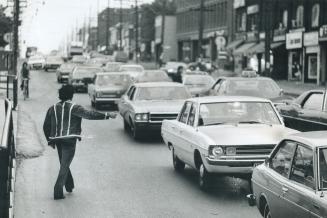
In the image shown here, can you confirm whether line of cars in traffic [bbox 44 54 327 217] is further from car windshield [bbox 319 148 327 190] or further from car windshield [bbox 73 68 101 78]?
car windshield [bbox 73 68 101 78]

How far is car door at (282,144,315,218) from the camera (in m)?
6.66

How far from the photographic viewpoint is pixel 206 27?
88000 millimetres

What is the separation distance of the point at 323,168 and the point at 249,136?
4.07 metres

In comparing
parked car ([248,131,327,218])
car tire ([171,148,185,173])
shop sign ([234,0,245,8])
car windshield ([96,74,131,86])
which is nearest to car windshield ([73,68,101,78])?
car windshield ([96,74,131,86])

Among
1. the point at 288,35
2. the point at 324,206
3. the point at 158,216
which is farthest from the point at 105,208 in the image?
the point at 288,35

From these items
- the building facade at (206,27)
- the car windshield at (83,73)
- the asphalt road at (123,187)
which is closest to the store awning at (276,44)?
the building facade at (206,27)

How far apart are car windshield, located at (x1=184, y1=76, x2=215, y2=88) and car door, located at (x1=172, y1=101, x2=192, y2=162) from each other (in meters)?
18.3

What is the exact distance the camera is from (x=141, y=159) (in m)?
15.1

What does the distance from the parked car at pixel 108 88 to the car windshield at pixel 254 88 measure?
Answer: 638 cm

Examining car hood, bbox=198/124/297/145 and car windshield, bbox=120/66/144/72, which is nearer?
car hood, bbox=198/124/297/145

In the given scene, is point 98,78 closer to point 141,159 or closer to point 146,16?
point 141,159

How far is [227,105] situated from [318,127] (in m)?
2.73

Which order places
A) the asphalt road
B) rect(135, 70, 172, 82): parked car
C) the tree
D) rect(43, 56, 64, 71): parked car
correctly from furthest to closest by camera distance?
1. rect(43, 56, 64, 71): parked car
2. the tree
3. rect(135, 70, 172, 82): parked car
4. the asphalt road

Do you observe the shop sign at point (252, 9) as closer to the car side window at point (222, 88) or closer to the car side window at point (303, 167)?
the car side window at point (222, 88)
